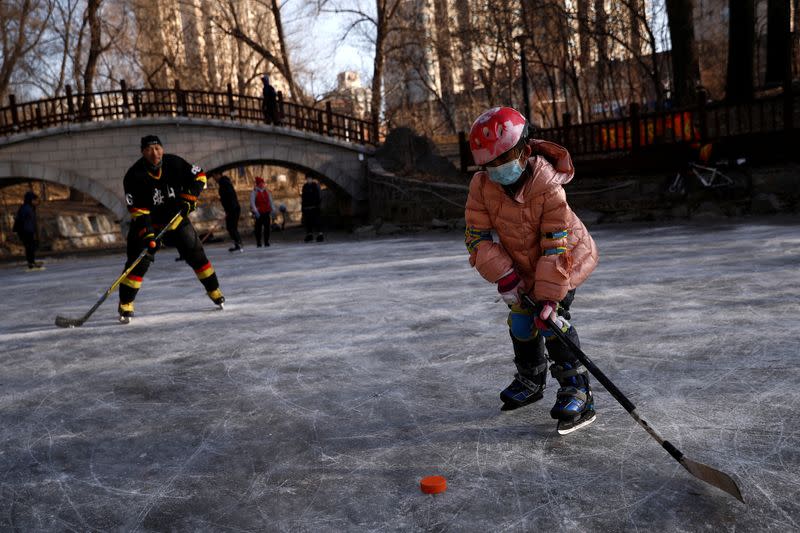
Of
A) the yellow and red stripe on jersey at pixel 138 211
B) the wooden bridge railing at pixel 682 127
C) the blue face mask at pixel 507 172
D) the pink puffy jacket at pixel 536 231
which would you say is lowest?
the pink puffy jacket at pixel 536 231

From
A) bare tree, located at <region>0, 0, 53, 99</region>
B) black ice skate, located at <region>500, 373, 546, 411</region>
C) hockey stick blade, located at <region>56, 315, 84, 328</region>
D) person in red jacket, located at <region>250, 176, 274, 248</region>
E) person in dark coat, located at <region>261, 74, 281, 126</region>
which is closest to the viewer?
black ice skate, located at <region>500, 373, 546, 411</region>

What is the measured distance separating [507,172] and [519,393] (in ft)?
3.95

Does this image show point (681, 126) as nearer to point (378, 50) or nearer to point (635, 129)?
point (635, 129)

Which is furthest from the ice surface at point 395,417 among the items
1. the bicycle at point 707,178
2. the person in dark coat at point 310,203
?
the person in dark coat at point 310,203

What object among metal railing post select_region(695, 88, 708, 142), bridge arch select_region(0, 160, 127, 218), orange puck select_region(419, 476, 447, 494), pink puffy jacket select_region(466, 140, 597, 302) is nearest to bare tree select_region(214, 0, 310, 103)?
bridge arch select_region(0, 160, 127, 218)

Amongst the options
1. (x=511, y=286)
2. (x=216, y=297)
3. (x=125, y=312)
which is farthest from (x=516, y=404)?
(x=125, y=312)

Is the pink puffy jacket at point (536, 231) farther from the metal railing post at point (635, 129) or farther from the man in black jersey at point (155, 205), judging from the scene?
the metal railing post at point (635, 129)

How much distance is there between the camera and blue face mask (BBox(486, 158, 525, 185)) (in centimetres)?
309

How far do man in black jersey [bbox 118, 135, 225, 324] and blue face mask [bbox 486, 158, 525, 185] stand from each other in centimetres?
475

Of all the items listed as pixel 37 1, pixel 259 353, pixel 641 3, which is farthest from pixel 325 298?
pixel 37 1

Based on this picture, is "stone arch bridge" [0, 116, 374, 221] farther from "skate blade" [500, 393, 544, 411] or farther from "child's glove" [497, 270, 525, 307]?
"child's glove" [497, 270, 525, 307]

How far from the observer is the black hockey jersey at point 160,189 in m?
7.05

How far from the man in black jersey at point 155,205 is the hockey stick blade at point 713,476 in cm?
562

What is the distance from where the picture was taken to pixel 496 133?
10.0ft
